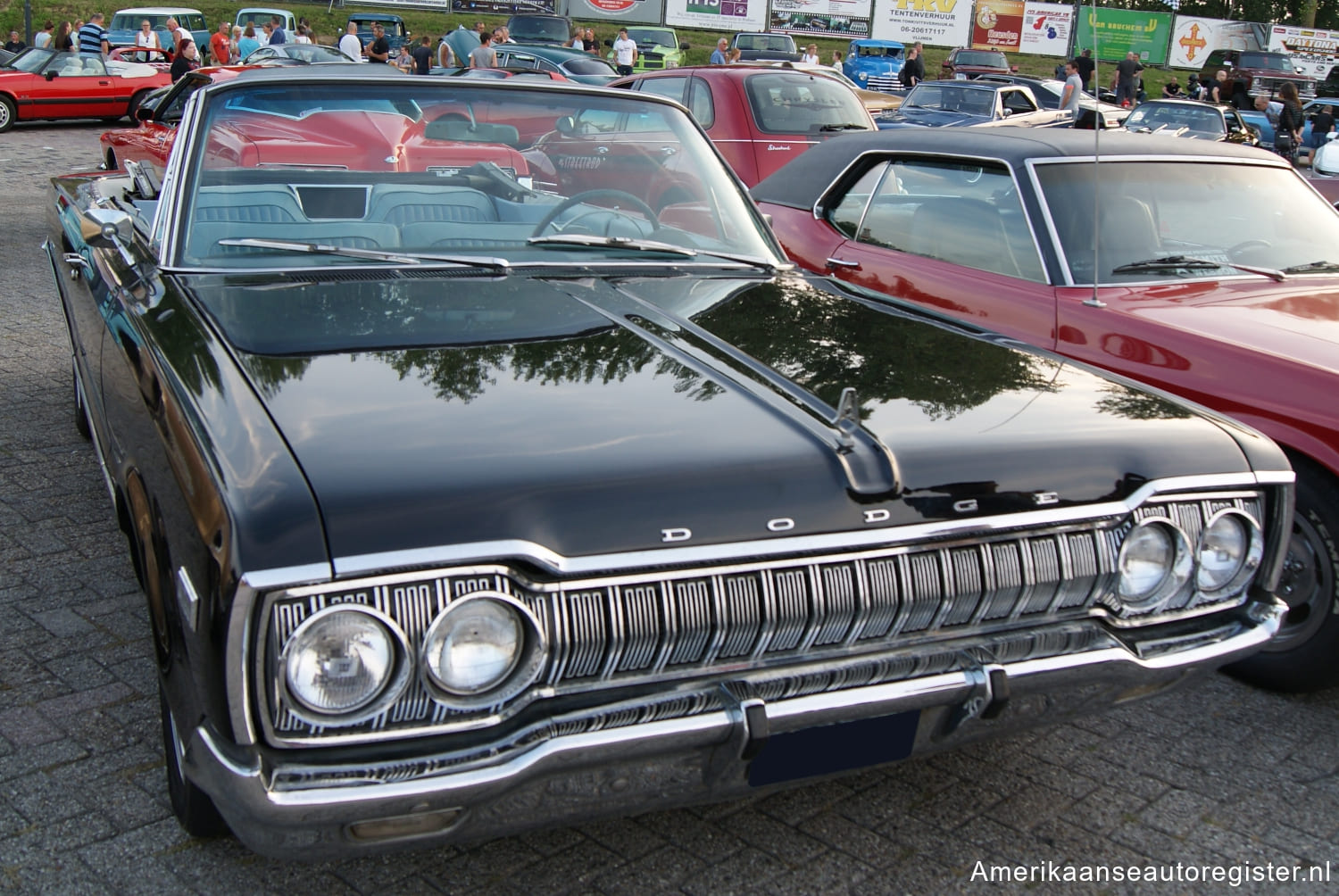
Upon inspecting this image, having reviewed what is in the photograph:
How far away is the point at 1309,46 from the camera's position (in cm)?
4119

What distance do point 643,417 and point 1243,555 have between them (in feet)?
4.23

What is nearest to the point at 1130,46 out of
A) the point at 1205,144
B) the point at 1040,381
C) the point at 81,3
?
the point at 81,3

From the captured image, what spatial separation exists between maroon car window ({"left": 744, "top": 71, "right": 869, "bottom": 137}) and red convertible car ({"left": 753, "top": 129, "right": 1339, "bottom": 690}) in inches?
150

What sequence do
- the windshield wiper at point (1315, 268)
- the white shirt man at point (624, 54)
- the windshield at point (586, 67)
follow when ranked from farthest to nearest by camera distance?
1. the white shirt man at point (624, 54)
2. the windshield at point (586, 67)
3. the windshield wiper at point (1315, 268)

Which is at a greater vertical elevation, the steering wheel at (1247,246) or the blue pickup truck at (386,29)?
the blue pickup truck at (386,29)

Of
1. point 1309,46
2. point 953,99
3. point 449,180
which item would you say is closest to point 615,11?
point 953,99

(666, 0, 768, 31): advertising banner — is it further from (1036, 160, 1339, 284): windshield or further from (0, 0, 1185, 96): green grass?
(1036, 160, 1339, 284): windshield

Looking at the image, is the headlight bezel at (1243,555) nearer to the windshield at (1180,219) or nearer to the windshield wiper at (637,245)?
the windshield wiper at (637,245)

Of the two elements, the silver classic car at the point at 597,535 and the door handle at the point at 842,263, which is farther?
the door handle at the point at 842,263

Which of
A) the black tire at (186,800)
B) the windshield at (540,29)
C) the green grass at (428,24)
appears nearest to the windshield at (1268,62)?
the green grass at (428,24)

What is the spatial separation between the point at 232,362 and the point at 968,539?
56.7 inches

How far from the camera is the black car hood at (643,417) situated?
1904mm

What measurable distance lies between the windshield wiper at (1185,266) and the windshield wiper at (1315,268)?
7 cm

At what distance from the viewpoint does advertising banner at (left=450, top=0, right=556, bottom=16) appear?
35312mm
